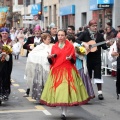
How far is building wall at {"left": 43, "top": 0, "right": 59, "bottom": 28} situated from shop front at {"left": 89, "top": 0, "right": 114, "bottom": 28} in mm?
15324

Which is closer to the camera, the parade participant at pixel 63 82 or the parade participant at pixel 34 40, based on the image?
the parade participant at pixel 63 82

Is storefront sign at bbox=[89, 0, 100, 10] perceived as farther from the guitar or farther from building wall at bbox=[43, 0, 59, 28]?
the guitar

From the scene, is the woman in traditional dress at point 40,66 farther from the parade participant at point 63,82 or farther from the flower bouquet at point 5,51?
the parade participant at point 63,82

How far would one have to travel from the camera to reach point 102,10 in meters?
37.4

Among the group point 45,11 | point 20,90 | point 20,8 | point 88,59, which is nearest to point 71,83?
point 88,59

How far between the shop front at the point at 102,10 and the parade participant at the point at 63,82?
23.8 metres

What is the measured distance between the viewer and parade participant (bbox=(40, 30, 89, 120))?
10.4 metres

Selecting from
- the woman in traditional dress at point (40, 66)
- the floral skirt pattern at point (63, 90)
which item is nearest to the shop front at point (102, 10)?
the woman in traditional dress at point (40, 66)

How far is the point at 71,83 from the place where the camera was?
1059 cm

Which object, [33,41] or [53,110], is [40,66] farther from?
[33,41]

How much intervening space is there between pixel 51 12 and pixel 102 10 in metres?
20.7

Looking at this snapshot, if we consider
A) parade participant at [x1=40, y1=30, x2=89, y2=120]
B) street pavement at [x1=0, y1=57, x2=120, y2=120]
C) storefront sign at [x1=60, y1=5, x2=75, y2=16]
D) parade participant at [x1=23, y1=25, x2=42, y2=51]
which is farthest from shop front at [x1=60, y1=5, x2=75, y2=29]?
parade participant at [x1=40, y1=30, x2=89, y2=120]

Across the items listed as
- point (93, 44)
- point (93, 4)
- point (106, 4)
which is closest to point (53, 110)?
point (93, 44)

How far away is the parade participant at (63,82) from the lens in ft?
34.3
